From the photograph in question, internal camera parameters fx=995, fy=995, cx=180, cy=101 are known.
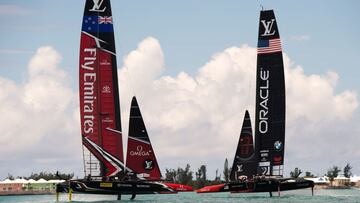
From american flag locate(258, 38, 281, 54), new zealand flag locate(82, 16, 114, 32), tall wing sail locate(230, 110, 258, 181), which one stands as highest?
new zealand flag locate(82, 16, 114, 32)

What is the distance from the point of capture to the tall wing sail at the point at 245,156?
7531 cm

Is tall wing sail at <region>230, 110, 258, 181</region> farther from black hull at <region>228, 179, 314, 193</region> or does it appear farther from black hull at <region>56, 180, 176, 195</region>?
black hull at <region>56, 180, 176, 195</region>

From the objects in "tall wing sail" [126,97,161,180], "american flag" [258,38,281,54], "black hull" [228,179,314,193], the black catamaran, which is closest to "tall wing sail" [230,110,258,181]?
the black catamaran

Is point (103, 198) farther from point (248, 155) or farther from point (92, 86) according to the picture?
point (248, 155)

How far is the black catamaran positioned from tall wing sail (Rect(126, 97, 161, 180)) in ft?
22.7

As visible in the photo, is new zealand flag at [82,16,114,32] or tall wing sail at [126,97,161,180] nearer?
new zealand flag at [82,16,114,32]

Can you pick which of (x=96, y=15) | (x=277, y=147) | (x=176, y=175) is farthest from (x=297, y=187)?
(x=176, y=175)

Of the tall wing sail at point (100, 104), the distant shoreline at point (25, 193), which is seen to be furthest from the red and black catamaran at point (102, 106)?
the distant shoreline at point (25, 193)

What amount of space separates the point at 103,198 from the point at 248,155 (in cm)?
1326

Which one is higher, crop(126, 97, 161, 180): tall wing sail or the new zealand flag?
the new zealand flag

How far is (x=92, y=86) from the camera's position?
67.2m

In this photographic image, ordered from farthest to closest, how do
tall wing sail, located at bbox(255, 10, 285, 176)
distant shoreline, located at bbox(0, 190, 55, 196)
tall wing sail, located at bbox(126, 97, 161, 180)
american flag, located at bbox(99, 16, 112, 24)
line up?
distant shoreline, located at bbox(0, 190, 55, 196), tall wing sail, located at bbox(255, 10, 285, 176), tall wing sail, located at bbox(126, 97, 161, 180), american flag, located at bbox(99, 16, 112, 24)

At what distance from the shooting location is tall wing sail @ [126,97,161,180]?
6875 cm

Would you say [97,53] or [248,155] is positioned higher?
[97,53]
